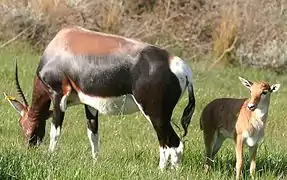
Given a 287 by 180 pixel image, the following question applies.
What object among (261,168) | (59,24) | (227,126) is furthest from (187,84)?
(59,24)

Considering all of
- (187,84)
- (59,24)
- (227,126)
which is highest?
(187,84)

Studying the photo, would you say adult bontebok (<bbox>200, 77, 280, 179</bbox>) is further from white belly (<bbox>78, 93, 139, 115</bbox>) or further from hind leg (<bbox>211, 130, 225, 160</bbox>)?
white belly (<bbox>78, 93, 139, 115</bbox>)

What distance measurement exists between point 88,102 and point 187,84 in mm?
1198

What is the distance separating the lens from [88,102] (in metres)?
9.18

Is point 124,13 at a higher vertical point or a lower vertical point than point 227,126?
lower

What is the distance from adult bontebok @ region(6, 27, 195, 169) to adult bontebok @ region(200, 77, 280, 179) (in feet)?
1.45

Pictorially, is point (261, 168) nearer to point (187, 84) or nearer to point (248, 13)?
point (187, 84)

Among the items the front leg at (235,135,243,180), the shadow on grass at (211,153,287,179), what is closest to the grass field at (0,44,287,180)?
the shadow on grass at (211,153,287,179)

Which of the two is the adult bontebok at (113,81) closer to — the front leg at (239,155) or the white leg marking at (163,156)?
the white leg marking at (163,156)

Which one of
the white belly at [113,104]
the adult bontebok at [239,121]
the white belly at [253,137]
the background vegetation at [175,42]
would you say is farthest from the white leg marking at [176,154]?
the background vegetation at [175,42]

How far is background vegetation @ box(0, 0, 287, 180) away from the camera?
38.4 ft

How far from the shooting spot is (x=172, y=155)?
28.9ft

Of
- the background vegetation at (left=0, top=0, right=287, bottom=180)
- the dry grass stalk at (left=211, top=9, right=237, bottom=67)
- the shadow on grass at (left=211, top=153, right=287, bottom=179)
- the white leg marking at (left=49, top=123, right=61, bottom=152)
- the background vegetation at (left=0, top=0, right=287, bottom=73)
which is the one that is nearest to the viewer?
the shadow on grass at (left=211, top=153, right=287, bottom=179)

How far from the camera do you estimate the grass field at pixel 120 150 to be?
7305 millimetres
